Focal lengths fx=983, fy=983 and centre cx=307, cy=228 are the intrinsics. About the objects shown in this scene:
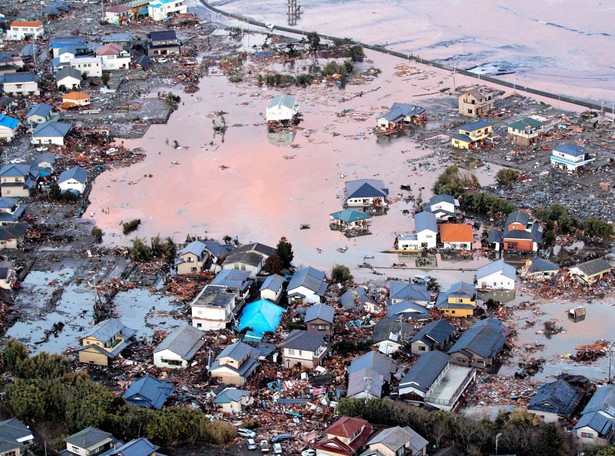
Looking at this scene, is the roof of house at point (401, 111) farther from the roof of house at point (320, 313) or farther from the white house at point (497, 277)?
the roof of house at point (320, 313)

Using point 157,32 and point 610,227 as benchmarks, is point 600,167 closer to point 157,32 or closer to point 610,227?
point 610,227

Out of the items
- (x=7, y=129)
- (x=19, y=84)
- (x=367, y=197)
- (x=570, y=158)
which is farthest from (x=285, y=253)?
(x=19, y=84)

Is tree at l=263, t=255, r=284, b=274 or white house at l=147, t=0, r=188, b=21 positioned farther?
white house at l=147, t=0, r=188, b=21

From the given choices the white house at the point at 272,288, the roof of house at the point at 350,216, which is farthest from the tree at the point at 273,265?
the roof of house at the point at 350,216

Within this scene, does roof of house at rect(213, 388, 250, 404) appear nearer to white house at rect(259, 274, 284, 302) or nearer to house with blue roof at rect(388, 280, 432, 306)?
white house at rect(259, 274, 284, 302)

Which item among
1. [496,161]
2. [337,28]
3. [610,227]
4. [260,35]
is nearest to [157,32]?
[260,35]

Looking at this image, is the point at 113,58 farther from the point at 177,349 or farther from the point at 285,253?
the point at 177,349

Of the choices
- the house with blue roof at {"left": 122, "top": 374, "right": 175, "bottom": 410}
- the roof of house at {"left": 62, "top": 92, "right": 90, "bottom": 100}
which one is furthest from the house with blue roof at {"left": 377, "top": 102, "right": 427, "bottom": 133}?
the house with blue roof at {"left": 122, "top": 374, "right": 175, "bottom": 410}
